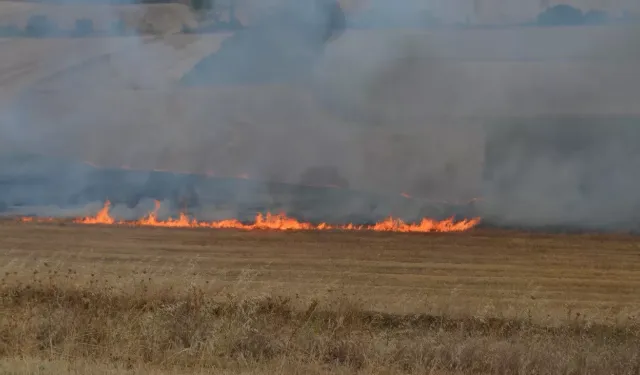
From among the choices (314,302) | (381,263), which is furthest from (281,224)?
(314,302)

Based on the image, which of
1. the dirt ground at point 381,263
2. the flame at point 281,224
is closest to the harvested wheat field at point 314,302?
the dirt ground at point 381,263

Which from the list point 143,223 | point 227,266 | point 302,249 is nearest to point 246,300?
point 227,266

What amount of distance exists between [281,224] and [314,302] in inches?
188

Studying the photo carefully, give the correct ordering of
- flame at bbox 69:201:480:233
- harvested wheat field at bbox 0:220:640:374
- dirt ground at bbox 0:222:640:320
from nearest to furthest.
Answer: harvested wheat field at bbox 0:220:640:374, dirt ground at bbox 0:222:640:320, flame at bbox 69:201:480:233

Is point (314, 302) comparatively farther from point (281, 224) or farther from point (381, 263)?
point (281, 224)

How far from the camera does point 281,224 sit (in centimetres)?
1185

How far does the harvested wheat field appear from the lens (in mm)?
5352

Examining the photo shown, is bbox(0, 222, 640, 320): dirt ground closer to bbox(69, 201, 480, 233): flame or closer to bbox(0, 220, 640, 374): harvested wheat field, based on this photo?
bbox(0, 220, 640, 374): harvested wheat field

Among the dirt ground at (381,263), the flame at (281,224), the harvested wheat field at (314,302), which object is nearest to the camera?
the harvested wheat field at (314,302)

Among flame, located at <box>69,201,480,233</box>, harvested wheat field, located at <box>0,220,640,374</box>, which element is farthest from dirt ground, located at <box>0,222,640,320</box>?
flame, located at <box>69,201,480,233</box>

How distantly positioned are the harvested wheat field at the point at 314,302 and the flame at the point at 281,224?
338 mm

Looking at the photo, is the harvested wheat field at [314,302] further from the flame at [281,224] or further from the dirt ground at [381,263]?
the flame at [281,224]

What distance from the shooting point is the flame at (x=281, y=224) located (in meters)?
11.5

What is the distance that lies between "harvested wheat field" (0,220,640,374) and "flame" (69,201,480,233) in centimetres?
34
